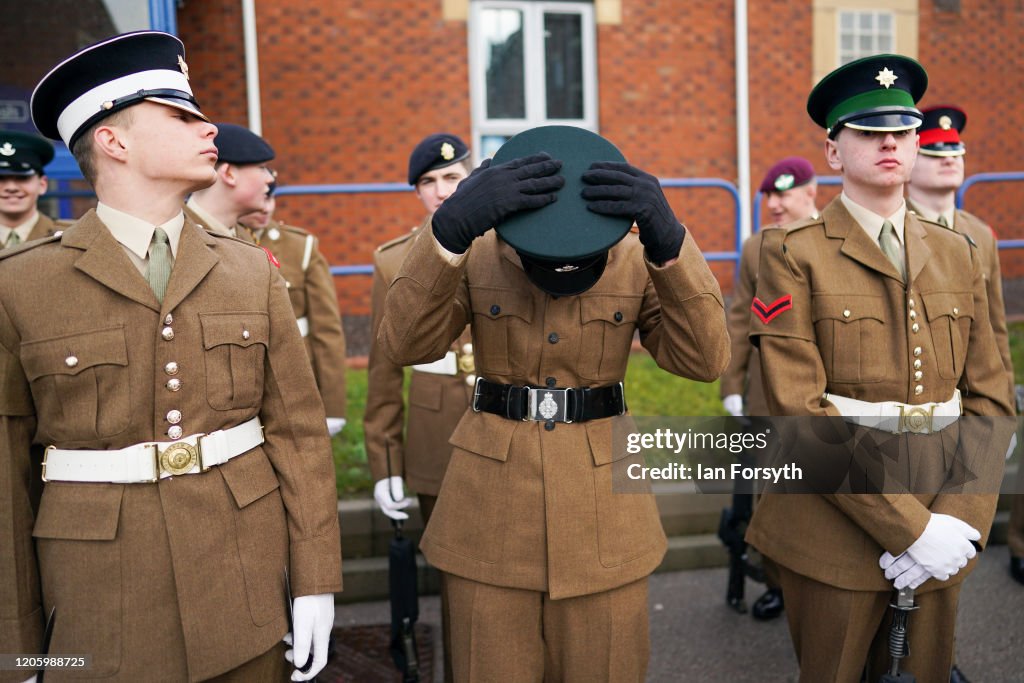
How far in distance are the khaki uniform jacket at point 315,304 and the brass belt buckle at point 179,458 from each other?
7.61ft

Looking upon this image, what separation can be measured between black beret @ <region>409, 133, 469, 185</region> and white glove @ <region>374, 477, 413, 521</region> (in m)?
1.37

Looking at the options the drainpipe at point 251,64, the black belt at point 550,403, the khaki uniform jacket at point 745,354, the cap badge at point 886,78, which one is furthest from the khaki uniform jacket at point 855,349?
the drainpipe at point 251,64

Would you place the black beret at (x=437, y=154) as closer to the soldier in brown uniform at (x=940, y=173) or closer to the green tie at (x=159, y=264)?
the green tie at (x=159, y=264)

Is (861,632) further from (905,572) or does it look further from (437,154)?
(437,154)

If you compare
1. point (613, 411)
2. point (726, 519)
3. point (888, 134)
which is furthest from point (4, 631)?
point (726, 519)

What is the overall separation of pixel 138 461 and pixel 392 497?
151 cm

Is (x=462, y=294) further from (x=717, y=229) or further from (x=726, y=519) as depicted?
(x=717, y=229)

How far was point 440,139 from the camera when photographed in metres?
3.69

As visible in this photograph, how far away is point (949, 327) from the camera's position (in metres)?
2.60

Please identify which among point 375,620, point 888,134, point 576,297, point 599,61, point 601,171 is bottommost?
point 375,620

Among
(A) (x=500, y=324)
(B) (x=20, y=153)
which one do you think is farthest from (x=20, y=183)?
(A) (x=500, y=324)

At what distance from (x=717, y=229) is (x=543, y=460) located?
8.38 m

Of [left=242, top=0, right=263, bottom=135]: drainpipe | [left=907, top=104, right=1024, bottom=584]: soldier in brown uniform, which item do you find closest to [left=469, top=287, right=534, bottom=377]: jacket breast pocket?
[left=907, top=104, right=1024, bottom=584]: soldier in brown uniform

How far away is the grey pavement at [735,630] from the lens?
3.57m
